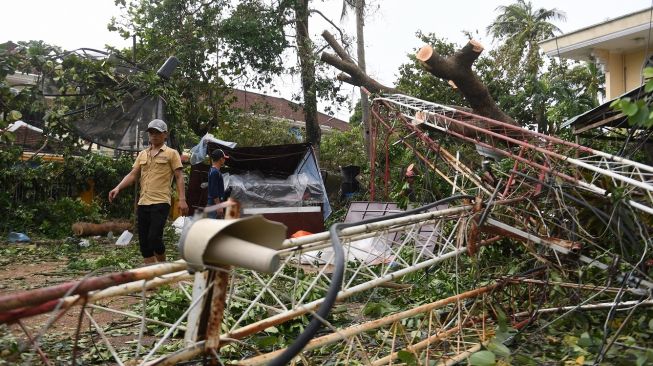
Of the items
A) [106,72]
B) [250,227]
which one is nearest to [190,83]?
[106,72]

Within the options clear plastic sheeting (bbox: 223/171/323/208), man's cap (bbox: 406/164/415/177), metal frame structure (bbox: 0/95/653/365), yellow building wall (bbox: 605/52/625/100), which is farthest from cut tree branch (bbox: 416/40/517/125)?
clear plastic sheeting (bbox: 223/171/323/208)

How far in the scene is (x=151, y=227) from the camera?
6.12m

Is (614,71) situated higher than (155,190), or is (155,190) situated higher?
(614,71)

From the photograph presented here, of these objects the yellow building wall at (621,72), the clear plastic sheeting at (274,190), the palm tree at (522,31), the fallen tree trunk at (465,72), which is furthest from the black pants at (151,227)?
the palm tree at (522,31)

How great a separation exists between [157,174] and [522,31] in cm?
1963

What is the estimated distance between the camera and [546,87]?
49.5 feet

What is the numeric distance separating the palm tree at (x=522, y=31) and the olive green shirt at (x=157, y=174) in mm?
14768

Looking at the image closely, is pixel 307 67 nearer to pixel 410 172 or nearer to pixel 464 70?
pixel 410 172

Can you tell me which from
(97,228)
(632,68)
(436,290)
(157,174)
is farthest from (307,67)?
(436,290)

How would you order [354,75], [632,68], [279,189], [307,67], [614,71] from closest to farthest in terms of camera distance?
[279,189], [632,68], [614,71], [354,75], [307,67]

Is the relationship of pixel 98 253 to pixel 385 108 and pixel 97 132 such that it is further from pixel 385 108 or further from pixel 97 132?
pixel 385 108

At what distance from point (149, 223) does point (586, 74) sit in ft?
56.6

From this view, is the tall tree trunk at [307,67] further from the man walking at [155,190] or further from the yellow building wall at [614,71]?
the man walking at [155,190]

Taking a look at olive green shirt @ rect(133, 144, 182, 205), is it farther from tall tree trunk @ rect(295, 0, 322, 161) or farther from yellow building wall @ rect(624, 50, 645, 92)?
tall tree trunk @ rect(295, 0, 322, 161)
